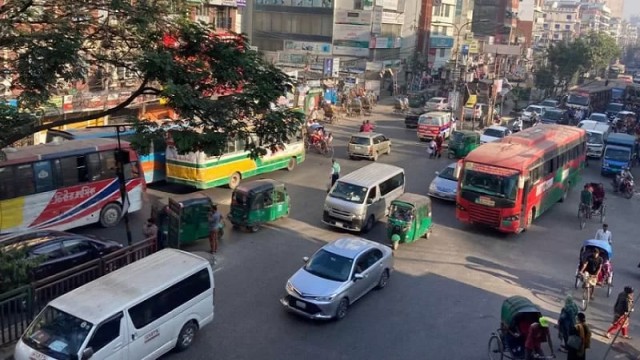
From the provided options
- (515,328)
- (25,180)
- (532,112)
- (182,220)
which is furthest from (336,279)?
(532,112)

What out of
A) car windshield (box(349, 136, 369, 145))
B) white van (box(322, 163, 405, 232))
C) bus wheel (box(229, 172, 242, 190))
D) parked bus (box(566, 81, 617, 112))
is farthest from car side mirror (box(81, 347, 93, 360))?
parked bus (box(566, 81, 617, 112))

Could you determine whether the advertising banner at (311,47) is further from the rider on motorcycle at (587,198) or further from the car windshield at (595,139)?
the rider on motorcycle at (587,198)

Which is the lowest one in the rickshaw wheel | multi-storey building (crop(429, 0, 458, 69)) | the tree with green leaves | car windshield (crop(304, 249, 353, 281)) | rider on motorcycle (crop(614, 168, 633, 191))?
the rickshaw wheel

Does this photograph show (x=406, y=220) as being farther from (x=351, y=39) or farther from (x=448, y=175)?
(x=351, y=39)

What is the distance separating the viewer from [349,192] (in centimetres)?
2008

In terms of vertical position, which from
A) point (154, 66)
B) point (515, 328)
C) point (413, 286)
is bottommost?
point (413, 286)

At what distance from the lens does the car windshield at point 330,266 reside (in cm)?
1401

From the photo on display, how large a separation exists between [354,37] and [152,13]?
55.5 metres

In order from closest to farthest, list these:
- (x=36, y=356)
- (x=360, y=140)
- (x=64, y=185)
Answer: (x=36, y=356) → (x=64, y=185) → (x=360, y=140)

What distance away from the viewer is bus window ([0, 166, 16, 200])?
16.6 meters

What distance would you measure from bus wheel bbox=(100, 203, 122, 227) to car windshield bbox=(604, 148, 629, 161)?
998 inches

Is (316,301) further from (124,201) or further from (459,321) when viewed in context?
(124,201)

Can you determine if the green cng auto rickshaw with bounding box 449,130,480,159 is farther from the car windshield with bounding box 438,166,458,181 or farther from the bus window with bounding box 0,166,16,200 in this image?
the bus window with bounding box 0,166,16,200

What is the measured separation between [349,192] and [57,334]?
37.7 feet
